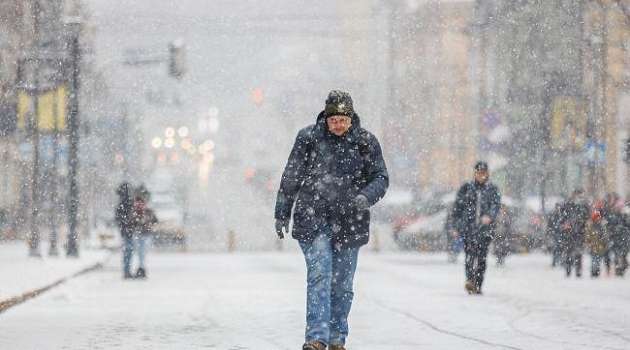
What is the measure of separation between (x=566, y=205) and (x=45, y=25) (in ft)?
80.9

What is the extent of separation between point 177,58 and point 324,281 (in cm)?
2480

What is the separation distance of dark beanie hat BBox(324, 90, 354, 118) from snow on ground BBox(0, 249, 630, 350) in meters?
2.50

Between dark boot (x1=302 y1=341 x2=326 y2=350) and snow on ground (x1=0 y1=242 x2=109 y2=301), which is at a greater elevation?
dark boot (x1=302 y1=341 x2=326 y2=350)

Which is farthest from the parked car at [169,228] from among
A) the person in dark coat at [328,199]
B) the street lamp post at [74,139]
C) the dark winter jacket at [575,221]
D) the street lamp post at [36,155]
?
the person in dark coat at [328,199]

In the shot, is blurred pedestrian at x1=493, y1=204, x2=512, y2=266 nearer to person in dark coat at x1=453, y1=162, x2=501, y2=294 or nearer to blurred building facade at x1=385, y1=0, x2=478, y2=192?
person in dark coat at x1=453, y1=162, x2=501, y2=294

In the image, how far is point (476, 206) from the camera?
18344mm

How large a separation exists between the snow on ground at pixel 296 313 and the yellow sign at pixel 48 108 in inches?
316

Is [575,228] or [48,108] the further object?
[48,108]

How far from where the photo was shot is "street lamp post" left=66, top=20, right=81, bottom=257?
104ft

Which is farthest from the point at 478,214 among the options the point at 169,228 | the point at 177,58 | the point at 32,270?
the point at 169,228

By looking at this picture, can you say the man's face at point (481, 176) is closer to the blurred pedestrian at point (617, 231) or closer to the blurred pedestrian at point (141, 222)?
the blurred pedestrian at point (141, 222)

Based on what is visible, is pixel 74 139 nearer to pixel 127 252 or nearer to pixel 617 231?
pixel 127 252

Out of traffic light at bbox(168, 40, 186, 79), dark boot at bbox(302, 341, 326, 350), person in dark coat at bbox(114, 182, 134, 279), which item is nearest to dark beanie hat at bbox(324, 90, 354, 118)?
dark boot at bbox(302, 341, 326, 350)

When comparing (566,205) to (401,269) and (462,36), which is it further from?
(462,36)
